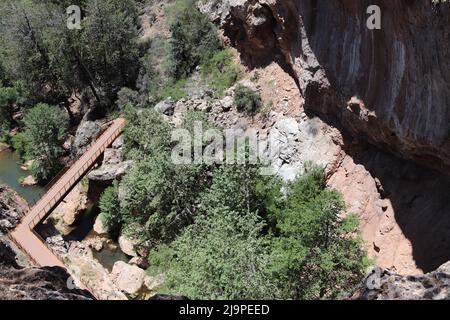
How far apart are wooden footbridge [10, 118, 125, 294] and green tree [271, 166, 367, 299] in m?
12.7

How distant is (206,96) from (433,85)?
20404 mm

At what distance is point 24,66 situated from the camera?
47844 millimetres

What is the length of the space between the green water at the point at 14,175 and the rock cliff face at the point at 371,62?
69.0ft

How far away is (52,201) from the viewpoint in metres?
35.2

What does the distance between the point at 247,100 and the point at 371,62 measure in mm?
12027

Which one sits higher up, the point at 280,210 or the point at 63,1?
the point at 63,1

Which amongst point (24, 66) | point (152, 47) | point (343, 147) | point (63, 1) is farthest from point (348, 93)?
point (63, 1)

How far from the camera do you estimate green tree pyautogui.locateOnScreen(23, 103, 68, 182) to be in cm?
4219

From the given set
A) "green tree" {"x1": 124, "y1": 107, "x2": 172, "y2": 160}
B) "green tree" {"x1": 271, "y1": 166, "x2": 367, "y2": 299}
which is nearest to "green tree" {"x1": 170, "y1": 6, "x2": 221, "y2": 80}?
"green tree" {"x1": 124, "y1": 107, "x2": 172, "y2": 160}

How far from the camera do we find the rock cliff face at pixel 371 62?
749 inches

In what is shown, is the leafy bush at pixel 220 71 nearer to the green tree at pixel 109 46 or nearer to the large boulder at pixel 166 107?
the large boulder at pixel 166 107

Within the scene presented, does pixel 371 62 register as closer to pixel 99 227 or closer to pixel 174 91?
pixel 174 91

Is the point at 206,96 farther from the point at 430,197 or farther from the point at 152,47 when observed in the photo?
the point at 430,197

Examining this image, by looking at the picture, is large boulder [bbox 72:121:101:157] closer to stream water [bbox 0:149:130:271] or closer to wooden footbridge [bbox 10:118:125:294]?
wooden footbridge [bbox 10:118:125:294]
